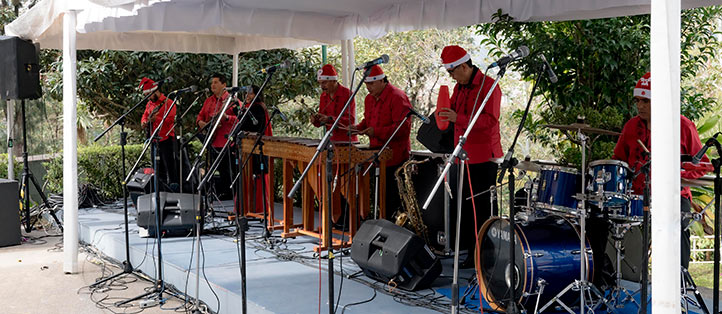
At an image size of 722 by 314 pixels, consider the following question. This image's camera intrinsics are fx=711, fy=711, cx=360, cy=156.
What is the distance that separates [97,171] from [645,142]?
8012 millimetres

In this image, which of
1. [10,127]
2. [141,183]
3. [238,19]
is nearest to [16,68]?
[10,127]

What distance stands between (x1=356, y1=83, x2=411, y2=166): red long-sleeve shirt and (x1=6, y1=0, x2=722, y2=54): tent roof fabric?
27.7 inches

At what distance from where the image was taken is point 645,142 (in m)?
4.42

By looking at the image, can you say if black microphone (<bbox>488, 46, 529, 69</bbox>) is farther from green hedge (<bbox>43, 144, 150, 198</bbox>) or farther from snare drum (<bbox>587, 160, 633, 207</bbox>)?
green hedge (<bbox>43, 144, 150, 198</bbox>)

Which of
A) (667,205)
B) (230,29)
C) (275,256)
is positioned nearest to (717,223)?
(667,205)

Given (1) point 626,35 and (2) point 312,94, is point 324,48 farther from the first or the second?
(1) point 626,35

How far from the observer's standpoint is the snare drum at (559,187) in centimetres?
393

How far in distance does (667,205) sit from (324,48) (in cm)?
796

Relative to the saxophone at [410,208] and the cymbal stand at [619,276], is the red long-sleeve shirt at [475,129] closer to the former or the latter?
the saxophone at [410,208]

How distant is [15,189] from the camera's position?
7.98 m

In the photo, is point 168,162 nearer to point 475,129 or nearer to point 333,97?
point 333,97

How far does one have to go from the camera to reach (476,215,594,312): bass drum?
4035 mm

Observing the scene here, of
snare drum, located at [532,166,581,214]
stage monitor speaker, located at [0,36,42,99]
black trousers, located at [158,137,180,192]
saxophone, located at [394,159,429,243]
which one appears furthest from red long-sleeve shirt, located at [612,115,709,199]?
stage monitor speaker, located at [0,36,42,99]

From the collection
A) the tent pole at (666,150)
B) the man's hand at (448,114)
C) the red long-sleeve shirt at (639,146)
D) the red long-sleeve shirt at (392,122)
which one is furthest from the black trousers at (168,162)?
the tent pole at (666,150)
